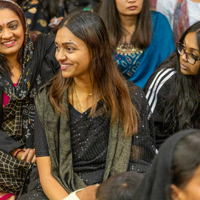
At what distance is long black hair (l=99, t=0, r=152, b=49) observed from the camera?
2670 millimetres

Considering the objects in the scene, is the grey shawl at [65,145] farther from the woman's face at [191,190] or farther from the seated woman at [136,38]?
the seated woman at [136,38]

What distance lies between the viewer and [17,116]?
215cm

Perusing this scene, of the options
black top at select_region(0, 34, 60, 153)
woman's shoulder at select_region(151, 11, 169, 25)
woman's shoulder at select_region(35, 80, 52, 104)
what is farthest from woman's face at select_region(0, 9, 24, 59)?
woman's shoulder at select_region(151, 11, 169, 25)

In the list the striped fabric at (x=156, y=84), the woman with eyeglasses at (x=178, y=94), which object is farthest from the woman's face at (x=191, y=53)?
the striped fabric at (x=156, y=84)

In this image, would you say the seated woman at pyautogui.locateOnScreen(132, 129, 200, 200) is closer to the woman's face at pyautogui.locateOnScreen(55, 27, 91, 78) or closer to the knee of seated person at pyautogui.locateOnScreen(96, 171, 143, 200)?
the knee of seated person at pyautogui.locateOnScreen(96, 171, 143, 200)

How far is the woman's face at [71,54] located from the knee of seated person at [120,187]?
67cm

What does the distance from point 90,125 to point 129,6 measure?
1.25 meters

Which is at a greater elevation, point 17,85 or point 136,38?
point 136,38

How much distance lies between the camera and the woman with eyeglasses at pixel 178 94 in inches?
77.9

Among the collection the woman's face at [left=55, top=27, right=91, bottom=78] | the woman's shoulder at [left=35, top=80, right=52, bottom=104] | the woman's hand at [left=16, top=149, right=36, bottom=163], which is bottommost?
the woman's hand at [left=16, top=149, right=36, bottom=163]

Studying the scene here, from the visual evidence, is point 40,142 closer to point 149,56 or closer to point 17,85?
point 17,85

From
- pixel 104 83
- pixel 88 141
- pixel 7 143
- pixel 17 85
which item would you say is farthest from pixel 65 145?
pixel 17 85

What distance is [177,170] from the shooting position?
91 centimetres

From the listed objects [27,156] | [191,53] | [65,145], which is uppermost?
[191,53]
